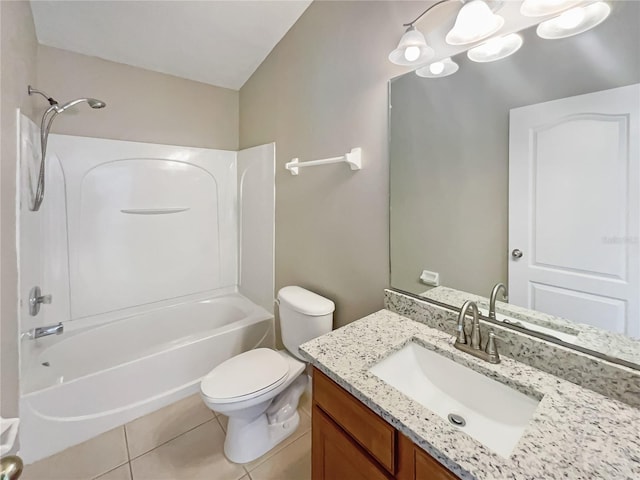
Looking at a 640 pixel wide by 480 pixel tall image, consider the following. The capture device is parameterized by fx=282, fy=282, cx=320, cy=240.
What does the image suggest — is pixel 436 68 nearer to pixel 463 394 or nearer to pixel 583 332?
pixel 583 332

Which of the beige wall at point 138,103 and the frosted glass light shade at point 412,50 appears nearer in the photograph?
the frosted glass light shade at point 412,50

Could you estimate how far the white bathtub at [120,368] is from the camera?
150 cm

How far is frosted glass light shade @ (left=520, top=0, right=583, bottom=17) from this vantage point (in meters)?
0.90

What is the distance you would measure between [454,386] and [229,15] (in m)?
2.45

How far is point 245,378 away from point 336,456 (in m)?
0.67

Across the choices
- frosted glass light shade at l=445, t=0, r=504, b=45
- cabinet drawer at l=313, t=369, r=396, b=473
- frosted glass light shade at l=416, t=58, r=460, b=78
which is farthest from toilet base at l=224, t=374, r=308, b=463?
frosted glass light shade at l=445, t=0, r=504, b=45

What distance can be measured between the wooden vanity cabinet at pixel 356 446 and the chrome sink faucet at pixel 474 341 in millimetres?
442

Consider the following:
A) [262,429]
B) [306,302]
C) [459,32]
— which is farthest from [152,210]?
[459,32]

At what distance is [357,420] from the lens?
0.86 metres

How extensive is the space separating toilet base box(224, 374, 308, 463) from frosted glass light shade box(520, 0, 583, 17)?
6.89 feet

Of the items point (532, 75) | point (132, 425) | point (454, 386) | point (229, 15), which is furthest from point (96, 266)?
point (532, 75)

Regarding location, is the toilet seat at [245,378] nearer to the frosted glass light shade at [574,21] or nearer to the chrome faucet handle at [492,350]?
the chrome faucet handle at [492,350]

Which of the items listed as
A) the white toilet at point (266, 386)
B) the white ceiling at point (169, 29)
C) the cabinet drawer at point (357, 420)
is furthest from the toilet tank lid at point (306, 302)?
the white ceiling at point (169, 29)

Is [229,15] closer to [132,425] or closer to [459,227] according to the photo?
[459,227]
